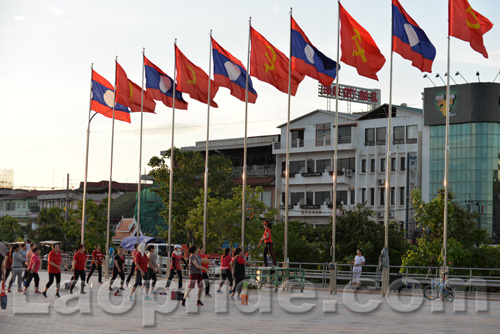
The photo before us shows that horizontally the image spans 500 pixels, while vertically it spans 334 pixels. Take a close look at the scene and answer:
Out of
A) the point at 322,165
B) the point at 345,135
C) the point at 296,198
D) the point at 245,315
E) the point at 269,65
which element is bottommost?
the point at 245,315

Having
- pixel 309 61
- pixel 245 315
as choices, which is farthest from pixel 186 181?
pixel 245 315

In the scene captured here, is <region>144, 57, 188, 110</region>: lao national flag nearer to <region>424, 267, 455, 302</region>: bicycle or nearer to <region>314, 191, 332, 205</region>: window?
<region>424, 267, 455, 302</region>: bicycle

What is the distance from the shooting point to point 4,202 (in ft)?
425

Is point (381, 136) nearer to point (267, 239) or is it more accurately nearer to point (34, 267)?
point (267, 239)

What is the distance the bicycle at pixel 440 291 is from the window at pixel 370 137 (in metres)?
50.5

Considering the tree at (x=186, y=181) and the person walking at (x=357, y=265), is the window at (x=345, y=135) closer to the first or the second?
the tree at (x=186, y=181)

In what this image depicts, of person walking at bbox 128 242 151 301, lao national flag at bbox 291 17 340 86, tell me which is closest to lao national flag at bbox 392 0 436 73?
lao national flag at bbox 291 17 340 86

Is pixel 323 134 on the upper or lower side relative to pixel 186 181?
upper

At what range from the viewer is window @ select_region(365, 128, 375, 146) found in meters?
78.7

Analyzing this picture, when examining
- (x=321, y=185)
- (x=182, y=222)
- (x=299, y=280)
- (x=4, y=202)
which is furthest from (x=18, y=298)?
(x=4, y=202)

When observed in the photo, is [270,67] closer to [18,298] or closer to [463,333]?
[18,298]

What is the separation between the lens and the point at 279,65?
1405 inches

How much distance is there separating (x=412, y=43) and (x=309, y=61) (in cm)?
463

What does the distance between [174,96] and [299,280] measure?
1158cm
